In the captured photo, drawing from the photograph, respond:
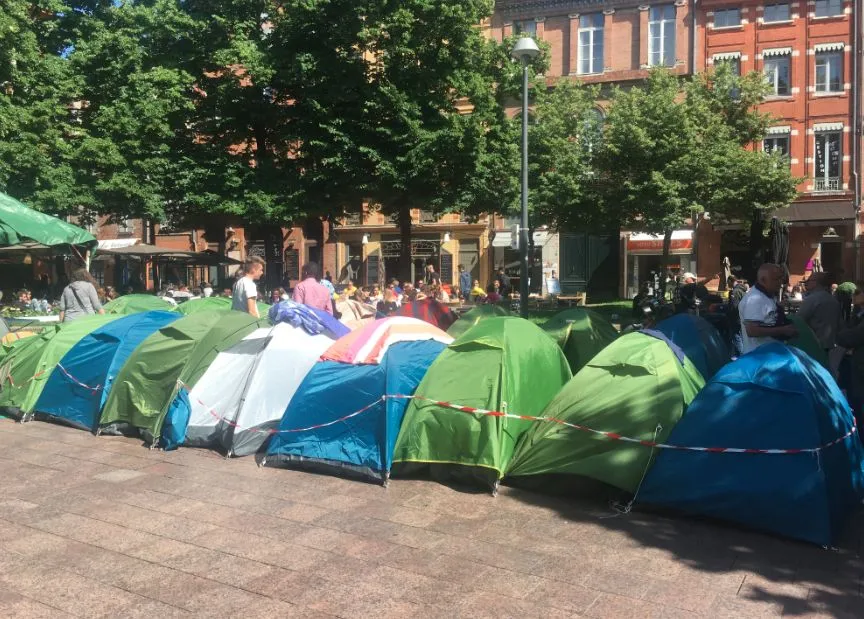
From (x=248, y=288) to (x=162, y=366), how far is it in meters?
1.50

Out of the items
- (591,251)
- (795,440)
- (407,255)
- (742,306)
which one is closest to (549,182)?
(407,255)

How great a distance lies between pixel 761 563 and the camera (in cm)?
458

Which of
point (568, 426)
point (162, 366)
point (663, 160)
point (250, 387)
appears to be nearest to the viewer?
point (568, 426)

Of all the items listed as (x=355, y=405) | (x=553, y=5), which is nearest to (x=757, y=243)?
(x=355, y=405)

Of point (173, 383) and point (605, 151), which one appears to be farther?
point (605, 151)

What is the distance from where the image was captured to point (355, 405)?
6.41 metres

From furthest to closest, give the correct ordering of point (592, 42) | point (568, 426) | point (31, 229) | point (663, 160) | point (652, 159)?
1. point (592, 42)
2. point (652, 159)
3. point (663, 160)
4. point (31, 229)
5. point (568, 426)

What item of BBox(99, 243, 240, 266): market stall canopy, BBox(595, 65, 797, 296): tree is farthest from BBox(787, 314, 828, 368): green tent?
BBox(99, 243, 240, 266): market stall canopy

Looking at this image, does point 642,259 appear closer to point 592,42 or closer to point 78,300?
point 592,42

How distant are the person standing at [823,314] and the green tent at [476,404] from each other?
405 cm

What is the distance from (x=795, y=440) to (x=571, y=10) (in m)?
30.1

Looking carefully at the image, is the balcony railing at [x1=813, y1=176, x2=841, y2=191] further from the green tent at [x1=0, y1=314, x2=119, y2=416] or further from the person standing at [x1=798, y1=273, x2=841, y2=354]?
the green tent at [x1=0, y1=314, x2=119, y2=416]

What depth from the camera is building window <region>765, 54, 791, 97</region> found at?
30.0 m

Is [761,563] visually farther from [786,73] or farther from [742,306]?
[786,73]
